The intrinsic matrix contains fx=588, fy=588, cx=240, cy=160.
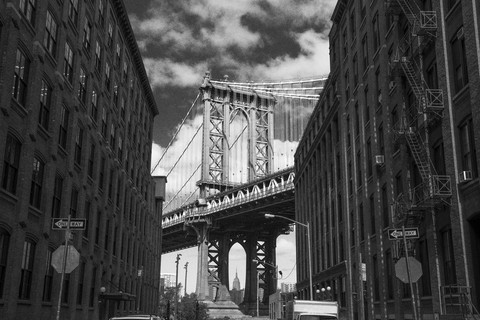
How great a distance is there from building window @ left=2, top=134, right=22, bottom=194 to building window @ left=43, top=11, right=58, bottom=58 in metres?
5.61

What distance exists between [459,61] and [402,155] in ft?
24.9

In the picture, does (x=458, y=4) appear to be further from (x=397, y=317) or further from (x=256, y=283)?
(x=256, y=283)

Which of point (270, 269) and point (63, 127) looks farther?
point (270, 269)

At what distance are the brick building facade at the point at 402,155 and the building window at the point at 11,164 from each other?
14.8m

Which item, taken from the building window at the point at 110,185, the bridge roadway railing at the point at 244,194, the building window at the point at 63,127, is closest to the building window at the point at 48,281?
the building window at the point at 63,127

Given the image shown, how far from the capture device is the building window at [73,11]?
30.9 meters

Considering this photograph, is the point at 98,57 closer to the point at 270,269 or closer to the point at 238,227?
the point at 238,227

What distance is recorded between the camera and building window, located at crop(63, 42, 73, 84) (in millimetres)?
29797

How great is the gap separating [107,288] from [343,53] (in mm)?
25917

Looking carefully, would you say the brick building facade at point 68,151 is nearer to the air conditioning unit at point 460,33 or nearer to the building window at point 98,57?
the building window at point 98,57

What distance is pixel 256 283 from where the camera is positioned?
115 meters

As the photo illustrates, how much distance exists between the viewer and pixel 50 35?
88.9 ft

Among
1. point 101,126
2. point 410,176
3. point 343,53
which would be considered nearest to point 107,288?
point 101,126

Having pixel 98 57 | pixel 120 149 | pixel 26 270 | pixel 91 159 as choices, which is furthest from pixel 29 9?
pixel 120 149
